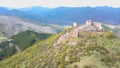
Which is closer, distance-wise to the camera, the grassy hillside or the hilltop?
the grassy hillside

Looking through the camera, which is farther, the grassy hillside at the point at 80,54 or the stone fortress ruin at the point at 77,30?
the stone fortress ruin at the point at 77,30

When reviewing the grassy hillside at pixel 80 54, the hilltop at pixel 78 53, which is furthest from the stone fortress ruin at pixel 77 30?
the grassy hillside at pixel 80 54

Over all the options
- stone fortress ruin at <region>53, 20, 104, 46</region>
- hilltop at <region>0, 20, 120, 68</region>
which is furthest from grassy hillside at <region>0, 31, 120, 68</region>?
stone fortress ruin at <region>53, 20, 104, 46</region>

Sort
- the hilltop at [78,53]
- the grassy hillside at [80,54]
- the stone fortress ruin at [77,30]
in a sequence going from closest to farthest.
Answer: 1. the grassy hillside at [80,54]
2. the hilltop at [78,53]
3. the stone fortress ruin at [77,30]

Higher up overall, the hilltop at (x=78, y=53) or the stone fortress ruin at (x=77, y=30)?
the stone fortress ruin at (x=77, y=30)

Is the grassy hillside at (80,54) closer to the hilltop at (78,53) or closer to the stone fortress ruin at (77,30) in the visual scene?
the hilltop at (78,53)

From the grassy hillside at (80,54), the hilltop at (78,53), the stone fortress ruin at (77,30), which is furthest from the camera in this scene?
the stone fortress ruin at (77,30)

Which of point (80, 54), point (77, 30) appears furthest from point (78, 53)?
point (77, 30)

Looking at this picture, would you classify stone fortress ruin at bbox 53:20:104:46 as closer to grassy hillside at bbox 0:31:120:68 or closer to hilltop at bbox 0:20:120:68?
hilltop at bbox 0:20:120:68
